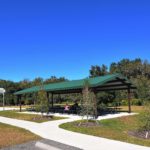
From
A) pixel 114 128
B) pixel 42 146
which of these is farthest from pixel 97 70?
pixel 42 146

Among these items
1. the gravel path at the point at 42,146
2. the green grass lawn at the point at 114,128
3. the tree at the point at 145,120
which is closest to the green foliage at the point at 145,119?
the tree at the point at 145,120

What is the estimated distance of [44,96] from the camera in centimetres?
2489

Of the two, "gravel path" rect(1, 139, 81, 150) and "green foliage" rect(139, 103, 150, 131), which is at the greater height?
"green foliage" rect(139, 103, 150, 131)

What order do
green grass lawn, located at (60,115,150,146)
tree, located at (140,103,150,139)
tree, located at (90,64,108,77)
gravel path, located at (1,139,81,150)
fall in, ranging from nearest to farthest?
1. gravel path, located at (1,139,81,150)
2. green grass lawn, located at (60,115,150,146)
3. tree, located at (140,103,150,139)
4. tree, located at (90,64,108,77)

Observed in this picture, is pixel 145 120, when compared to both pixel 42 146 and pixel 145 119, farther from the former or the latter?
pixel 42 146

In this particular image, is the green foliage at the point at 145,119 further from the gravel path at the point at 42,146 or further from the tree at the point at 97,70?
the tree at the point at 97,70

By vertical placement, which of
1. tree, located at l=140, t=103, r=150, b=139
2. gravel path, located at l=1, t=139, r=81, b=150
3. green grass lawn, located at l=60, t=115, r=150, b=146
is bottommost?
gravel path, located at l=1, t=139, r=81, b=150

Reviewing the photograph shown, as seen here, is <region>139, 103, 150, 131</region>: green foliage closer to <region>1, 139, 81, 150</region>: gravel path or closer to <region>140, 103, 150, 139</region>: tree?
<region>140, 103, 150, 139</region>: tree

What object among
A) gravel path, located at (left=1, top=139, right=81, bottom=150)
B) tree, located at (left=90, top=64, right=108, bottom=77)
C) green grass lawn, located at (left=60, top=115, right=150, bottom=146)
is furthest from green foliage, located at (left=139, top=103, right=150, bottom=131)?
tree, located at (left=90, top=64, right=108, bottom=77)

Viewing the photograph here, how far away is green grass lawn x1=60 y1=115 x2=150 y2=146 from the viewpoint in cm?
1312

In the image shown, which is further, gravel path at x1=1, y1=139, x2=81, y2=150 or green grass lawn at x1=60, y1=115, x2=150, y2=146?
green grass lawn at x1=60, y1=115, x2=150, y2=146

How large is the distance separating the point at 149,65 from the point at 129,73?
478 cm

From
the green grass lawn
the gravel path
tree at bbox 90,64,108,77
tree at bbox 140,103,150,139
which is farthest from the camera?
tree at bbox 90,64,108,77

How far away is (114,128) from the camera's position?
710 inches
